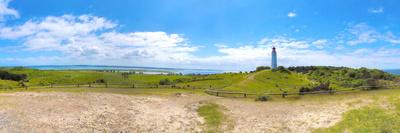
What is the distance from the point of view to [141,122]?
2331 cm

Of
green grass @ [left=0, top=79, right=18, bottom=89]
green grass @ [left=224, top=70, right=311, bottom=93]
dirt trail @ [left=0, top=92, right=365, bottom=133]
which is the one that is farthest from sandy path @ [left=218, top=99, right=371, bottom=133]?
green grass @ [left=0, top=79, right=18, bottom=89]

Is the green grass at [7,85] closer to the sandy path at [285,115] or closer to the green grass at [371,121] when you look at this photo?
the sandy path at [285,115]

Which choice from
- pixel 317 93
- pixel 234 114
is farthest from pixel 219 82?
pixel 234 114

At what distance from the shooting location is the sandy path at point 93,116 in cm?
2020

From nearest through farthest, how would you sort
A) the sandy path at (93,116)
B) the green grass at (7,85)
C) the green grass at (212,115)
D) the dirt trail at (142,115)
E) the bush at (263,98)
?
the sandy path at (93,116)
the dirt trail at (142,115)
the green grass at (212,115)
the bush at (263,98)
the green grass at (7,85)

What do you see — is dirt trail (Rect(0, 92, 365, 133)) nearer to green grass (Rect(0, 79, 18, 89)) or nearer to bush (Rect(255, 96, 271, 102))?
bush (Rect(255, 96, 271, 102))

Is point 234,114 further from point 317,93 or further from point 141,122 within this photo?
point 317,93

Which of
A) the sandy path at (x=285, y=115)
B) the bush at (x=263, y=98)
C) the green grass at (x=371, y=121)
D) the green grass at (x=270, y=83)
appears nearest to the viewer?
the green grass at (x=371, y=121)

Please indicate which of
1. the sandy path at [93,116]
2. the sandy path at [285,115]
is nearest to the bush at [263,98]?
the sandy path at [285,115]

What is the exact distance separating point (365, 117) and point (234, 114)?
10.4 metres

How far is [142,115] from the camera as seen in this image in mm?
25484

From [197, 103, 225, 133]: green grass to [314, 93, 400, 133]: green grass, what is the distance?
7.36m

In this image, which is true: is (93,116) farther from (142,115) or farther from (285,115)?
(285,115)

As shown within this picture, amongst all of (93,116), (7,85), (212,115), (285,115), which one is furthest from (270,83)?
(7,85)
